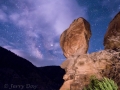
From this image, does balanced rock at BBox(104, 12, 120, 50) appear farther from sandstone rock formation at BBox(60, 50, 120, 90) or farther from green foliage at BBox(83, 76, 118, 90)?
green foliage at BBox(83, 76, 118, 90)

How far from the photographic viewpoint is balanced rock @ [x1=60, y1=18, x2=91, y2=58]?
1408cm

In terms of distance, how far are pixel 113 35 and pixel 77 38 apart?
8.45 feet

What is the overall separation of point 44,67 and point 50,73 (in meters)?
8.53

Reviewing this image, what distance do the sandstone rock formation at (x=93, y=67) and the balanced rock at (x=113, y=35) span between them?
4.76 feet

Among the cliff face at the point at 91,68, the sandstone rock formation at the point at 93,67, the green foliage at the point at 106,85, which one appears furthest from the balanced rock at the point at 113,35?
the green foliage at the point at 106,85

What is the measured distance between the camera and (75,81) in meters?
11.4

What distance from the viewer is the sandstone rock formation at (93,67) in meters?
11.0

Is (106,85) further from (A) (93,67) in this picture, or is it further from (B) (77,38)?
(B) (77,38)

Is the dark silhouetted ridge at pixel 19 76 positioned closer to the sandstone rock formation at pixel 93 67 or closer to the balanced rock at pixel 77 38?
the balanced rock at pixel 77 38

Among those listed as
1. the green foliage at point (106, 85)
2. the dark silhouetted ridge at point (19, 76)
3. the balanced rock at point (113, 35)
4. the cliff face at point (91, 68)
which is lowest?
the green foliage at point (106, 85)

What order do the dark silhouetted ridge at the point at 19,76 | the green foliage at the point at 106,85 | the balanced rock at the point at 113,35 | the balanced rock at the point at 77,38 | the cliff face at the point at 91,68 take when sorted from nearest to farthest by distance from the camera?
the green foliage at the point at 106,85 < the cliff face at the point at 91,68 < the balanced rock at the point at 113,35 < the balanced rock at the point at 77,38 < the dark silhouetted ridge at the point at 19,76

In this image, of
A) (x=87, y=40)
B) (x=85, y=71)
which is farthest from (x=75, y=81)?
(x=87, y=40)

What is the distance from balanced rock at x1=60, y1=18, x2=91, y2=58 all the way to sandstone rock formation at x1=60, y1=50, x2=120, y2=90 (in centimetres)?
235

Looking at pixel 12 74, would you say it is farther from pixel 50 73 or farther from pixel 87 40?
pixel 87 40
